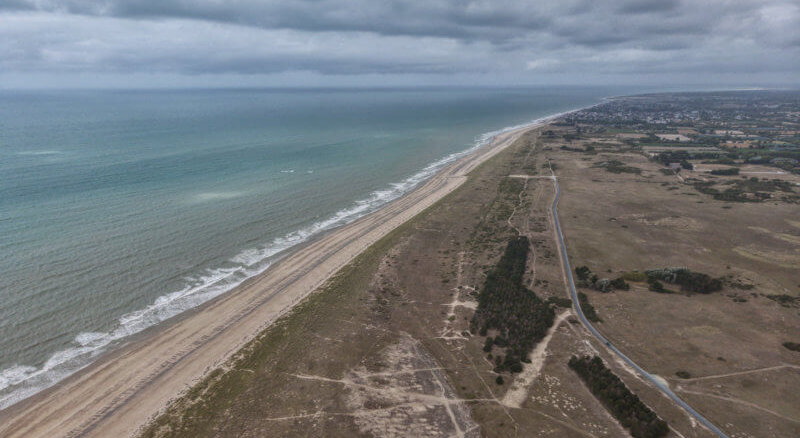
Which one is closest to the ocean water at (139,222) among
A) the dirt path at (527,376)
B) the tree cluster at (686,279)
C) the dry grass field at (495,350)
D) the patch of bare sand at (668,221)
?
the dry grass field at (495,350)

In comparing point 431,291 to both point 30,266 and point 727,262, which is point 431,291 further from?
point 30,266

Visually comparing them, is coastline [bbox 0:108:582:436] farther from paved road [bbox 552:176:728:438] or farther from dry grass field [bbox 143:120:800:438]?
paved road [bbox 552:176:728:438]

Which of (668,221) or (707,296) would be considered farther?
(668,221)

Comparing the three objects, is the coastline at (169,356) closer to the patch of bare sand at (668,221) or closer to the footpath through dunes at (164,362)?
the footpath through dunes at (164,362)

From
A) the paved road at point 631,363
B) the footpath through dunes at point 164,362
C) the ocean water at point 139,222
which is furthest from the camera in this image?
the ocean water at point 139,222

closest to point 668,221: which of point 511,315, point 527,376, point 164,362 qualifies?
point 511,315

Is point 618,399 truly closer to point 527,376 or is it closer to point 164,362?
point 527,376
